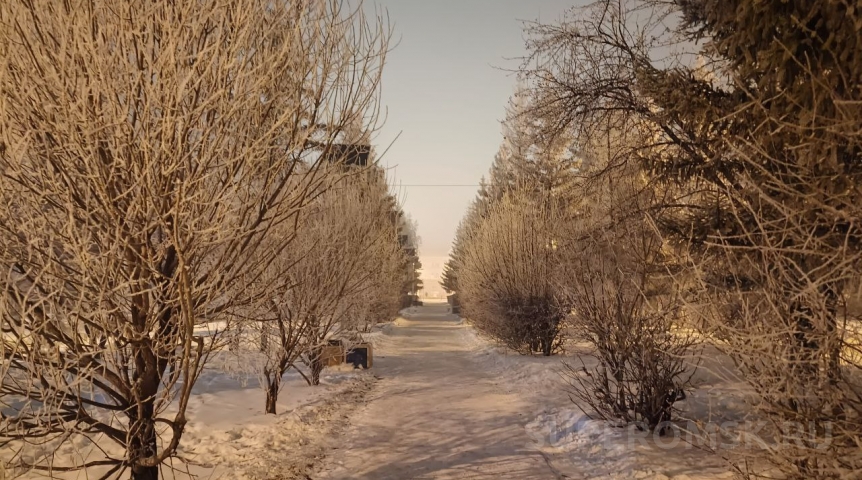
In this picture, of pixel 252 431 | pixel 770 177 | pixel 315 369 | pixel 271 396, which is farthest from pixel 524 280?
pixel 770 177

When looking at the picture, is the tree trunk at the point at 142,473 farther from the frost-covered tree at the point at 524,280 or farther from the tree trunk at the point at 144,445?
the frost-covered tree at the point at 524,280

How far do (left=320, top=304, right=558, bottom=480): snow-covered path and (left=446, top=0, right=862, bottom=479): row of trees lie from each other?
164 cm

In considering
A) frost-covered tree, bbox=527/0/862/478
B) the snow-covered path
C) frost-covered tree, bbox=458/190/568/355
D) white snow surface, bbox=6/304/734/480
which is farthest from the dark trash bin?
frost-covered tree, bbox=527/0/862/478

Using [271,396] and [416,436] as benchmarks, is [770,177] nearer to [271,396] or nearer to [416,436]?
[416,436]

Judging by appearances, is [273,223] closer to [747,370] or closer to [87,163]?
[87,163]

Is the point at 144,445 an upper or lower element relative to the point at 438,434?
upper

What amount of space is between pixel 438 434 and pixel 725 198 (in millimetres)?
4934

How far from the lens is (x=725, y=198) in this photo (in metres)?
6.41

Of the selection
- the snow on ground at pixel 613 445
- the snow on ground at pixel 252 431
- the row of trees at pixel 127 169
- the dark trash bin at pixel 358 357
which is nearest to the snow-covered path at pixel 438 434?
the snow on ground at pixel 613 445

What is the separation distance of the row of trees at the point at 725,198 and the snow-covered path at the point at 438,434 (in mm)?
1636

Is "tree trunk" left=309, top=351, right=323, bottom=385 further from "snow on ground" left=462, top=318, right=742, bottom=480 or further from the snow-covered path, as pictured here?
"snow on ground" left=462, top=318, right=742, bottom=480

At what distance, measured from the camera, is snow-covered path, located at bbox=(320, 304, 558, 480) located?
20.0 feet

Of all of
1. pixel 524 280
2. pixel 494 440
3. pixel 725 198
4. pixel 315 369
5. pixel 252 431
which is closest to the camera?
pixel 725 198

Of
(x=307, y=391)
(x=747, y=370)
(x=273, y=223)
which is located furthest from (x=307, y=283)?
(x=747, y=370)
